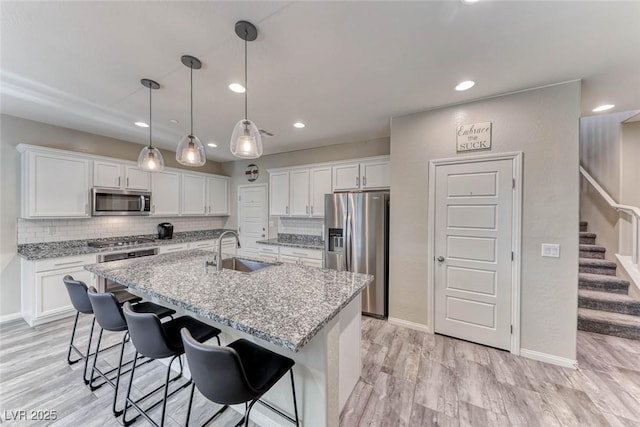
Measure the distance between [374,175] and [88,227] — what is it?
14.9ft

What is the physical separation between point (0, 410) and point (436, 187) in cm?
417

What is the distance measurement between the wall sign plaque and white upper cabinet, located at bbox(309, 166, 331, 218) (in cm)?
203

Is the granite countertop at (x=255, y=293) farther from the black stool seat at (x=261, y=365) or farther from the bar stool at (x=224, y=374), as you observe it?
the black stool seat at (x=261, y=365)

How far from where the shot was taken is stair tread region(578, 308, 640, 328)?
2658 millimetres

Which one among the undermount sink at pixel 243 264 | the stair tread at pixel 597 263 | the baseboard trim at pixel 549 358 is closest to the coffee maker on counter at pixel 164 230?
the undermount sink at pixel 243 264

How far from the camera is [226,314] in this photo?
120 centimetres

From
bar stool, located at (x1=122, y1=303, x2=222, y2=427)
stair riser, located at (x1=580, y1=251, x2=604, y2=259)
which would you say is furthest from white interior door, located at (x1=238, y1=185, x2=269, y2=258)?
stair riser, located at (x1=580, y1=251, x2=604, y2=259)

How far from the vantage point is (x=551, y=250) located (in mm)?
2229

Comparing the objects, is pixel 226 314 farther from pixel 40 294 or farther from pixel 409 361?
pixel 40 294

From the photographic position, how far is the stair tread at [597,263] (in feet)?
10.8

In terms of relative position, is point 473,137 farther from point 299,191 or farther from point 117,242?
point 117,242

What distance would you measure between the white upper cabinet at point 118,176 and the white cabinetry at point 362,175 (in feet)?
10.9

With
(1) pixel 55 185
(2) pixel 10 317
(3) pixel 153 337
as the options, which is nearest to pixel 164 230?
(1) pixel 55 185

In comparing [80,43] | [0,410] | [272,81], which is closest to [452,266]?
[272,81]
